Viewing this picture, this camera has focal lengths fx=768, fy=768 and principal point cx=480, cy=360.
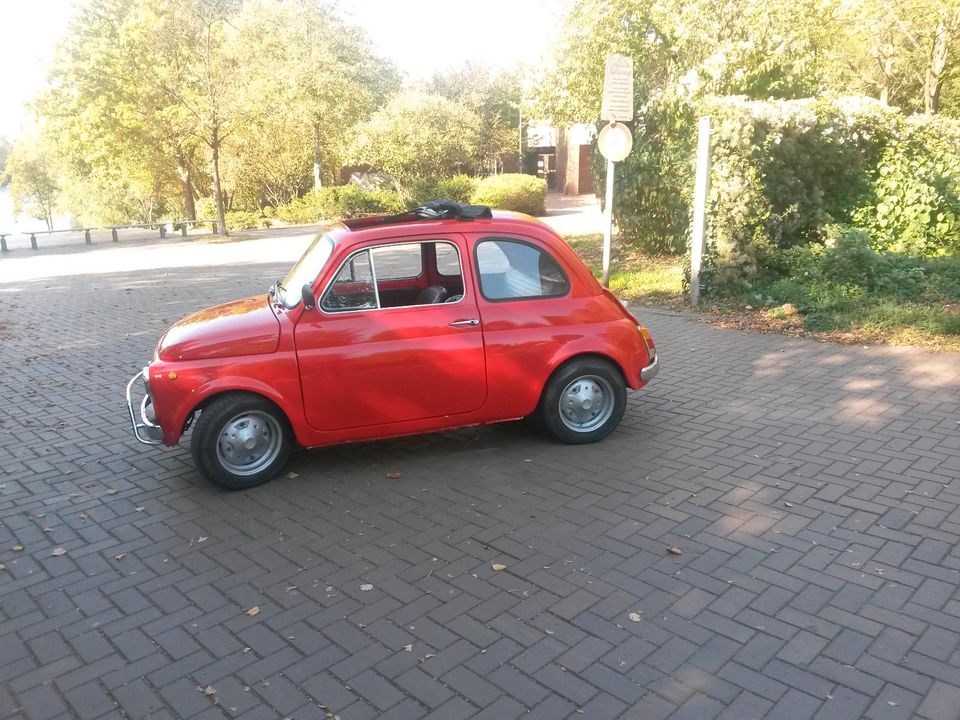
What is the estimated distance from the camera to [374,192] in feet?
105

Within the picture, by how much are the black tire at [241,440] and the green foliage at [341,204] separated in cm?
2619

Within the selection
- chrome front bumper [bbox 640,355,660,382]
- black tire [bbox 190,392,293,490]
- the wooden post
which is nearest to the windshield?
black tire [bbox 190,392,293,490]

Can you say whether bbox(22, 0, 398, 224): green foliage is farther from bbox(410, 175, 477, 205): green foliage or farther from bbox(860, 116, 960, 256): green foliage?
bbox(860, 116, 960, 256): green foliage

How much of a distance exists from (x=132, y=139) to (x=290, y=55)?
6.99 meters

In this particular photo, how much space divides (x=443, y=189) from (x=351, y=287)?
25.2 metres

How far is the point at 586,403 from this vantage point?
19.0 ft

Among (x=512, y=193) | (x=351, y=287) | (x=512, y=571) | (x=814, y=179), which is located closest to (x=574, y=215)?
(x=512, y=193)

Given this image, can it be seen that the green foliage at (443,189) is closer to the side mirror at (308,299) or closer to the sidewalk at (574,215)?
the sidewalk at (574,215)

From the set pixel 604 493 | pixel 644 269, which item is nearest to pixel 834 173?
pixel 644 269

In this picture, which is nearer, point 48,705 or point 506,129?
point 48,705

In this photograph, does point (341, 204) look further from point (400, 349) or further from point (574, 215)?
point (400, 349)

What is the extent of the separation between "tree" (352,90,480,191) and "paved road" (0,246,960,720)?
27096mm

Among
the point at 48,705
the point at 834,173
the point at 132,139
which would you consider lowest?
the point at 48,705

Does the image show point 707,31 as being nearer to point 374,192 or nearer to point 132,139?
point 374,192
